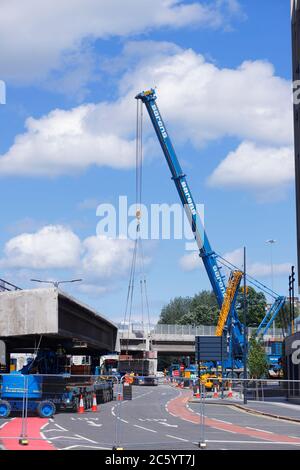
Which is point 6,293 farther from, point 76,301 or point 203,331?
point 203,331

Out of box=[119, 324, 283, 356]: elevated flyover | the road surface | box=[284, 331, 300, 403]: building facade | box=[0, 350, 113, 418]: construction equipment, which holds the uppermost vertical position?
box=[119, 324, 283, 356]: elevated flyover

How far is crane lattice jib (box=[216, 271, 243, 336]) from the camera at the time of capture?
71.9 m

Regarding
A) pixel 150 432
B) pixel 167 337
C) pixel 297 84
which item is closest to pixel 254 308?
pixel 167 337

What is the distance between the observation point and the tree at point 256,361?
82.2 metres

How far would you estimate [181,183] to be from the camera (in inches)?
2874

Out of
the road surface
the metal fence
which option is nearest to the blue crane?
the metal fence

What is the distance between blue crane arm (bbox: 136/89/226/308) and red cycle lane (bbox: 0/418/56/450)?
43581 millimetres

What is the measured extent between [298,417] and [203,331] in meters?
80.3

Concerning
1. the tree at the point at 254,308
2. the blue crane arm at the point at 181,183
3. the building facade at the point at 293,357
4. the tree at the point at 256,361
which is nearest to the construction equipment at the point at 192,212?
the blue crane arm at the point at 181,183

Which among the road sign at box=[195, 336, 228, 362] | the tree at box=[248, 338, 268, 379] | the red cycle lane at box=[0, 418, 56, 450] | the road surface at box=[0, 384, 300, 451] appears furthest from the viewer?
the tree at box=[248, 338, 268, 379]

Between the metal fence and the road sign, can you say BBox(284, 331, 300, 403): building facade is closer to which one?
the road sign

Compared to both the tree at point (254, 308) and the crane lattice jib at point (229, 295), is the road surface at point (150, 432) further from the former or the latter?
the tree at point (254, 308)

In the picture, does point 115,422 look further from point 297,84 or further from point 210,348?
point 297,84
